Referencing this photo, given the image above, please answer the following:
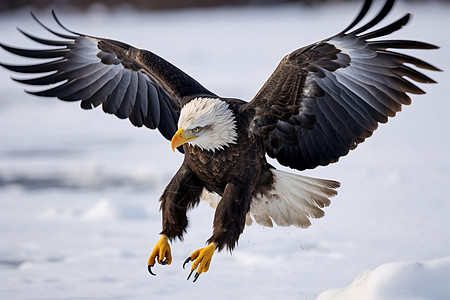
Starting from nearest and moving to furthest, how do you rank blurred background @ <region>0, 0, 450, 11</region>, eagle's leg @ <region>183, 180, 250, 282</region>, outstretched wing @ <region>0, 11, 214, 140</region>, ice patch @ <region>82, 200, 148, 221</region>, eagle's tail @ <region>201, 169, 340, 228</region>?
eagle's leg @ <region>183, 180, 250, 282</region>, eagle's tail @ <region>201, 169, 340, 228</region>, outstretched wing @ <region>0, 11, 214, 140</region>, ice patch @ <region>82, 200, 148, 221</region>, blurred background @ <region>0, 0, 450, 11</region>

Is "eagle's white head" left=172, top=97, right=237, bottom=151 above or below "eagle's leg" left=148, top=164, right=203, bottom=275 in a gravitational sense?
above

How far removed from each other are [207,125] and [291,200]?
834mm


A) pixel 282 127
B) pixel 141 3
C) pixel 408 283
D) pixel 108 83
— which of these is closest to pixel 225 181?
pixel 282 127

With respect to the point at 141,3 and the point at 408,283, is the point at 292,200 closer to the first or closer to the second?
the point at 408,283

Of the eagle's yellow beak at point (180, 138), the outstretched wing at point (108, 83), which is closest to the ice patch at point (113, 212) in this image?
the outstretched wing at point (108, 83)

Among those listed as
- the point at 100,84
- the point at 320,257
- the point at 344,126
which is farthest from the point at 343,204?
the point at 100,84

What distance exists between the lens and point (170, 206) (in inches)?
150

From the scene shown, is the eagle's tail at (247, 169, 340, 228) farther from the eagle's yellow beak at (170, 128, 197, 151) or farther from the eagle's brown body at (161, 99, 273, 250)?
the eagle's yellow beak at (170, 128, 197, 151)

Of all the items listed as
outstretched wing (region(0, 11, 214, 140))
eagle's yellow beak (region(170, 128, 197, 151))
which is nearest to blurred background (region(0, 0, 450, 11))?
outstretched wing (region(0, 11, 214, 140))

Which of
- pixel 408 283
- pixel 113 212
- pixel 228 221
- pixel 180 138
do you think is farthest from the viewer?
pixel 113 212

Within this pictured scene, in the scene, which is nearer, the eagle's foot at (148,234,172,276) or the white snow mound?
the white snow mound

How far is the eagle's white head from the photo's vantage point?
11.7 feet

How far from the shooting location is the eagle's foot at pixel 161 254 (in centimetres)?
374

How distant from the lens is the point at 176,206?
3.83 metres
